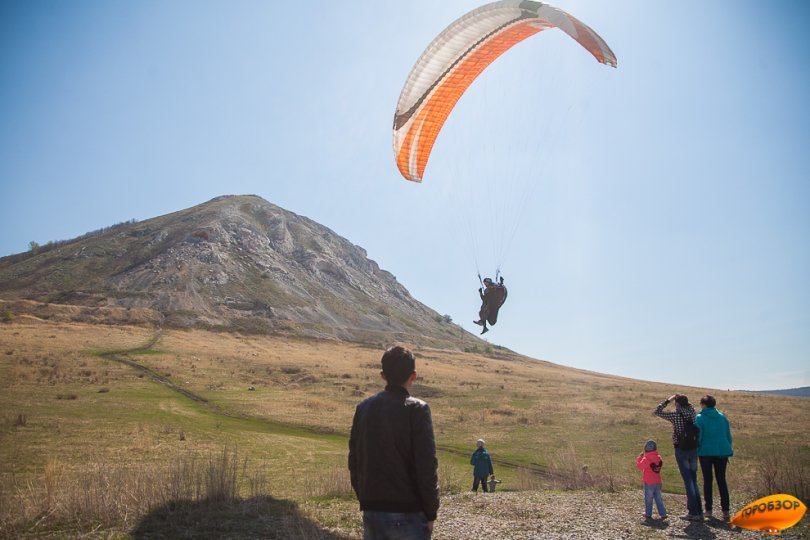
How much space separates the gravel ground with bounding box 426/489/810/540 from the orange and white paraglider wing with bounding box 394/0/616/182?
10.1m

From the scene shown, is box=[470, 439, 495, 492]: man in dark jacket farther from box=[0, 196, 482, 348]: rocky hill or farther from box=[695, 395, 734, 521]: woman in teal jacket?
box=[0, 196, 482, 348]: rocky hill

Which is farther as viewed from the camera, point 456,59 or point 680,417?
point 456,59

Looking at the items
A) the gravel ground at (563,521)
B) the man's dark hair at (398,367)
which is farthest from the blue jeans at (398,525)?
the gravel ground at (563,521)

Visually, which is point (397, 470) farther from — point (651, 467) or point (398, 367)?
point (651, 467)

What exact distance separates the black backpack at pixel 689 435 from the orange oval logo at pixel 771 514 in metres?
1.17

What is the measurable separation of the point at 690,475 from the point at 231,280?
104 m

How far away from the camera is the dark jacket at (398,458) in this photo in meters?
3.69

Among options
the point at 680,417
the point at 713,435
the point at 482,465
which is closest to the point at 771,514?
the point at 713,435

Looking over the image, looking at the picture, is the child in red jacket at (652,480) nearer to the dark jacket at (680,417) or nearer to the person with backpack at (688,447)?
the person with backpack at (688,447)

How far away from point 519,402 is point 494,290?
983 inches

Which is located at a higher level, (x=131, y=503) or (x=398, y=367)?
(x=398, y=367)

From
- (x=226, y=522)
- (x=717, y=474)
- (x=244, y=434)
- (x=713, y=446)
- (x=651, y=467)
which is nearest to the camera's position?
(x=226, y=522)

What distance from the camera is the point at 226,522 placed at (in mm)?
8172

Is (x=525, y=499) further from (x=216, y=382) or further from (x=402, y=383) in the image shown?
(x=216, y=382)
